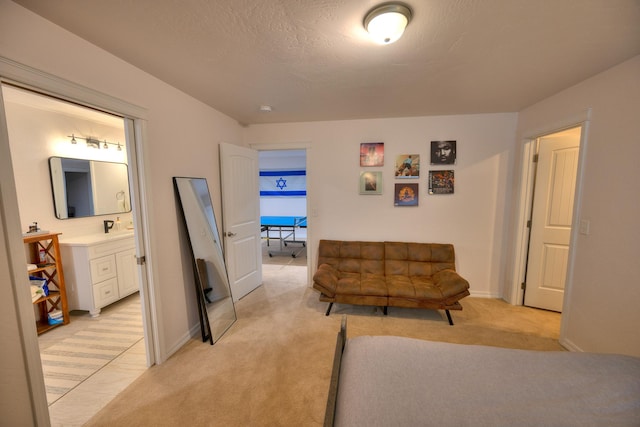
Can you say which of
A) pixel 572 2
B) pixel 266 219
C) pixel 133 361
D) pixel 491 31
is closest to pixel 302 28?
pixel 491 31

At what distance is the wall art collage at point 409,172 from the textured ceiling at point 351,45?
2.63ft

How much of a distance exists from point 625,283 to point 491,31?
2.06m

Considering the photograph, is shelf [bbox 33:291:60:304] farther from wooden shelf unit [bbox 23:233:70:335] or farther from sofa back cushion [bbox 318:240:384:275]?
sofa back cushion [bbox 318:240:384:275]

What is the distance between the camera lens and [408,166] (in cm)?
330

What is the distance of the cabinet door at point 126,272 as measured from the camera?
120 inches

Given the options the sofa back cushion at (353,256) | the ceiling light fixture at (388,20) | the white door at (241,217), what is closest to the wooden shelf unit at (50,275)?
the white door at (241,217)

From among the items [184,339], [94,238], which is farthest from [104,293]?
[184,339]

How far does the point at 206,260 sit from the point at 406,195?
8.66 feet

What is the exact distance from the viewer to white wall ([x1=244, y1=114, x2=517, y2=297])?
10.4 feet

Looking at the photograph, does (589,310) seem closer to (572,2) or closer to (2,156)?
(572,2)

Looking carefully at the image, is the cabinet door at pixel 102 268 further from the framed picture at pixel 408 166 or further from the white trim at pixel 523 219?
the white trim at pixel 523 219

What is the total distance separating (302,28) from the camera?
1.44 m

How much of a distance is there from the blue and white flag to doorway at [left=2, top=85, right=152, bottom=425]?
481 centimetres

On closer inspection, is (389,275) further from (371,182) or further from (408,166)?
(408,166)
